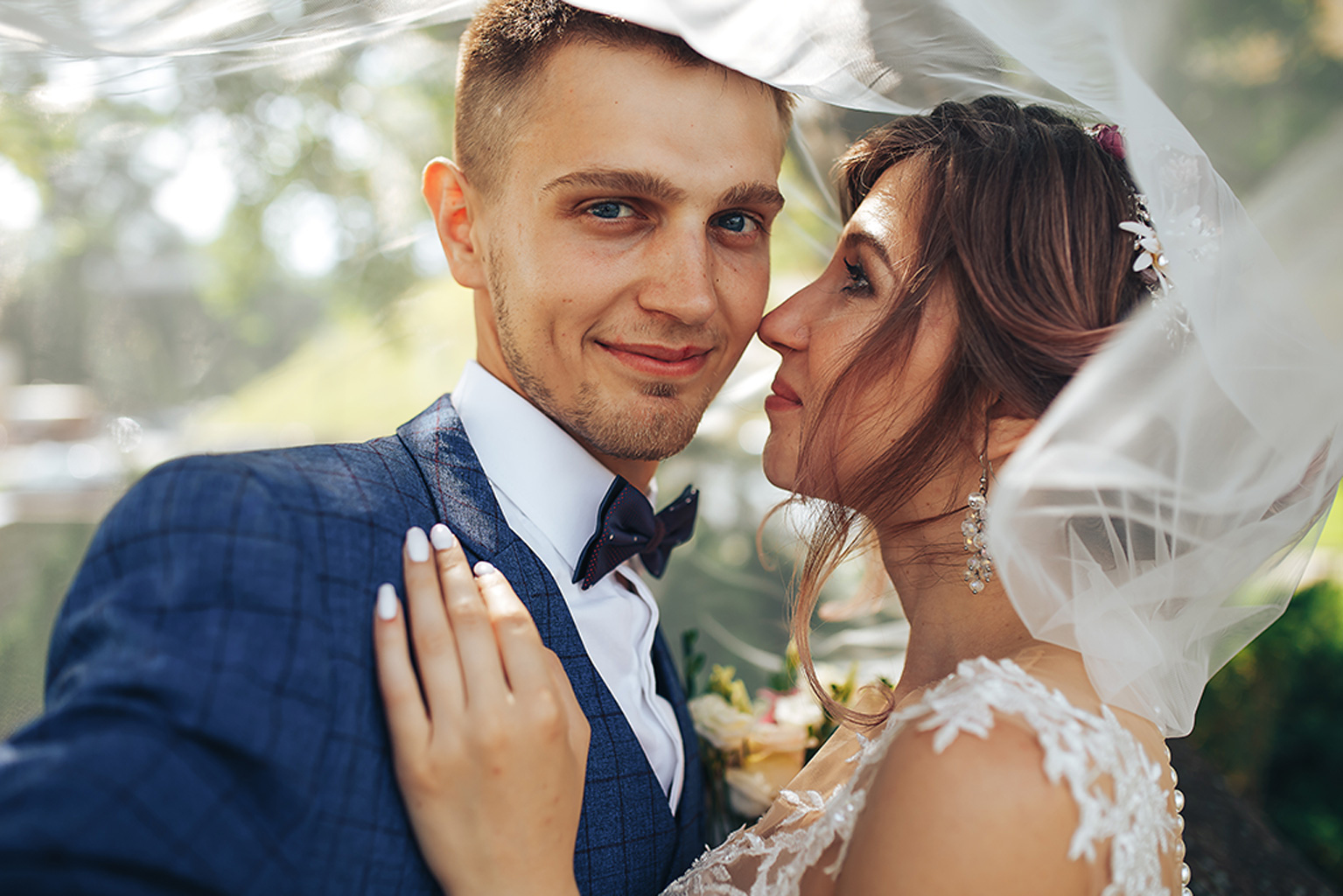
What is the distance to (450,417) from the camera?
1.92 meters

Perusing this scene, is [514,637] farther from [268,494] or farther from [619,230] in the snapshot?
[619,230]

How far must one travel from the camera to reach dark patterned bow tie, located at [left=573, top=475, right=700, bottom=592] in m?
1.89

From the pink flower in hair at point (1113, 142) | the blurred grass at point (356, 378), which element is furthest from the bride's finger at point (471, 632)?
the blurred grass at point (356, 378)

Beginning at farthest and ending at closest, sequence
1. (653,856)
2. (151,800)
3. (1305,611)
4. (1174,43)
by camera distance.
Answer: (1305,611) < (653,856) < (1174,43) < (151,800)

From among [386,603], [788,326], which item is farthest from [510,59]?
[386,603]

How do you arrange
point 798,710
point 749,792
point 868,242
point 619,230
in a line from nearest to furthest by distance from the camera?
1. point 619,230
2. point 868,242
3. point 749,792
4. point 798,710

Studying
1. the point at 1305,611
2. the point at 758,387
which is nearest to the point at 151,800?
the point at 758,387

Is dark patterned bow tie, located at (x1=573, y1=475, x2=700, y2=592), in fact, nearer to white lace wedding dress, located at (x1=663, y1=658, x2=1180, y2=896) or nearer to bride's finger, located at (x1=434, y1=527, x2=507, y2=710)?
bride's finger, located at (x1=434, y1=527, x2=507, y2=710)

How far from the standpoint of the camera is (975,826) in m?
1.36

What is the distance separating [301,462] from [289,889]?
2.17ft

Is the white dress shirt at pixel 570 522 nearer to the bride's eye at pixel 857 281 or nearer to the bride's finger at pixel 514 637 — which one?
the bride's finger at pixel 514 637

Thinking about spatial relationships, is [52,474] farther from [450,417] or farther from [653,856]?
[653,856]

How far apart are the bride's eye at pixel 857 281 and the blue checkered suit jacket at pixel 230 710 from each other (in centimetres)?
109

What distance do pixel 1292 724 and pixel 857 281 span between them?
4.22 m
